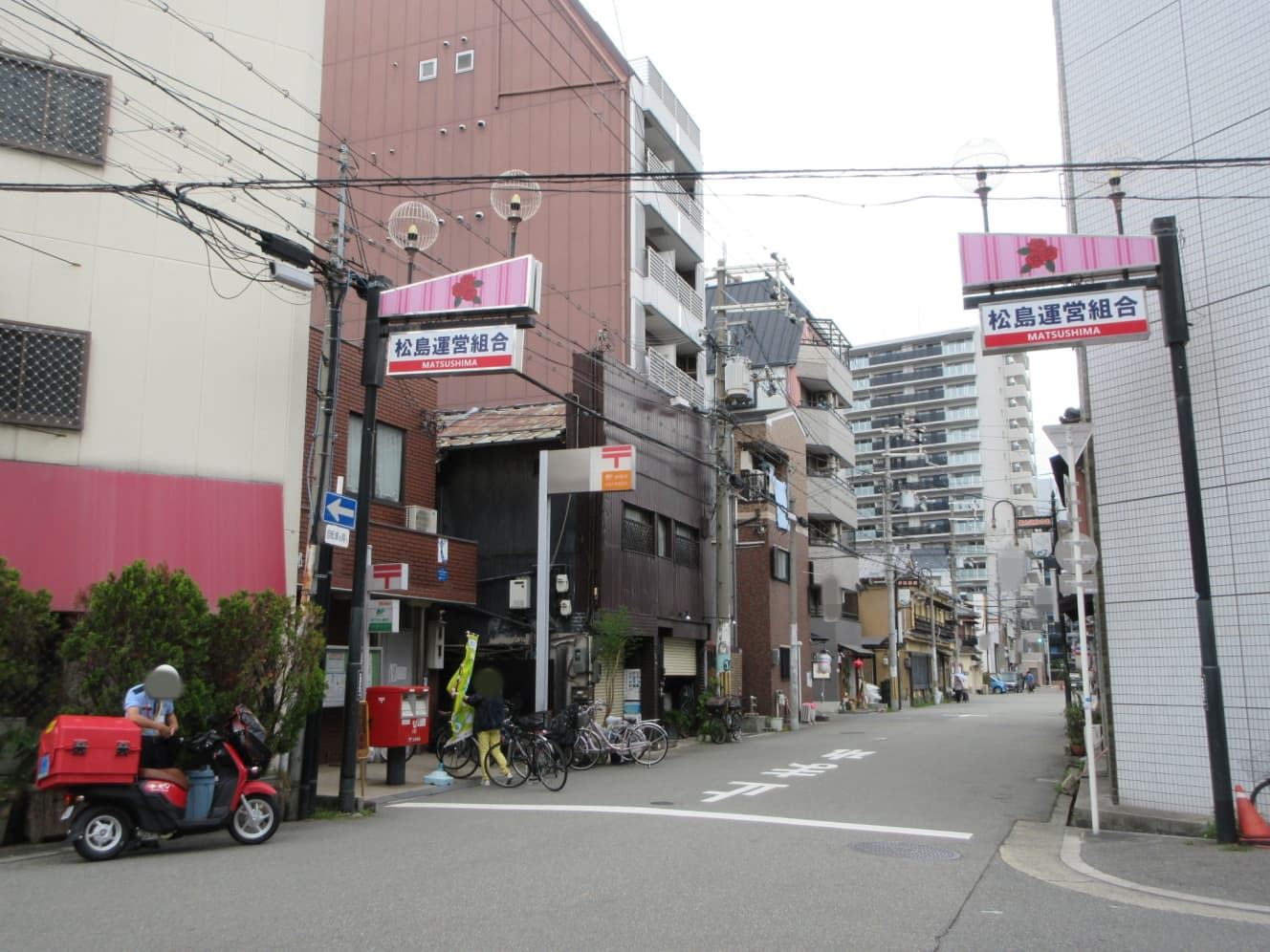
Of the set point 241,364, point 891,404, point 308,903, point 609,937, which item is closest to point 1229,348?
point 609,937

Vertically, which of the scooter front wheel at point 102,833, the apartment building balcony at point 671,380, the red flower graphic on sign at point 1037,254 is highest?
the apartment building balcony at point 671,380

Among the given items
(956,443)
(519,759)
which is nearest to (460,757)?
(519,759)

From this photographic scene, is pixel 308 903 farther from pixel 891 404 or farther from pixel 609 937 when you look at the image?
pixel 891 404

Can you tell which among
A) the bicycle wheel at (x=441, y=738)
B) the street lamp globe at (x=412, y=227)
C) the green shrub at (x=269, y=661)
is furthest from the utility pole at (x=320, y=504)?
the bicycle wheel at (x=441, y=738)

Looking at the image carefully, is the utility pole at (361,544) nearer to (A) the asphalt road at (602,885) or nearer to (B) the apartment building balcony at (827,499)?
(A) the asphalt road at (602,885)

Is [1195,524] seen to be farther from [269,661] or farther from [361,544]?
[269,661]

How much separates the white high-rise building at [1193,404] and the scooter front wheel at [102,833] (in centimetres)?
979

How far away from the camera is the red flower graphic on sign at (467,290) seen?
1272cm

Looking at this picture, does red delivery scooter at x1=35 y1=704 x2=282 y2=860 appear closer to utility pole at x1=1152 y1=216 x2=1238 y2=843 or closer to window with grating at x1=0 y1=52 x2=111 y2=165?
window with grating at x1=0 y1=52 x2=111 y2=165

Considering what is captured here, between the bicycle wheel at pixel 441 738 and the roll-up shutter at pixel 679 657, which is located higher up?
the roll-up shutter at pixel 679 657

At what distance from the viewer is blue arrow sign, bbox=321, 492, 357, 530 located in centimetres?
1175

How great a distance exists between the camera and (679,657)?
2661 centimetres

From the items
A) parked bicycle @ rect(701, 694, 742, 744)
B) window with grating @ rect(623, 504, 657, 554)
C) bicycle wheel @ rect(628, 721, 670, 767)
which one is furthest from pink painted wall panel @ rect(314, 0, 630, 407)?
bicycle wheel @ rect(628, 721, 670, 767)

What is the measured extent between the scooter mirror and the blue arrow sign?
2.94 meters
